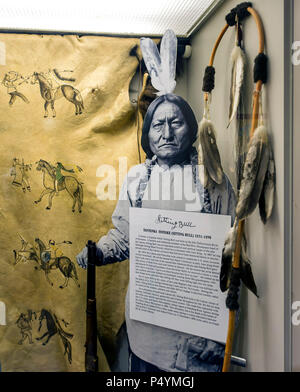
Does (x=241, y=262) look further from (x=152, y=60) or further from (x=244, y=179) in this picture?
(x=152, y=60)

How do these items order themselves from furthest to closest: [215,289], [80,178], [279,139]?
[80,178], [215,289], [279,139]

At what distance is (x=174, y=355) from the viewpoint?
1.19m

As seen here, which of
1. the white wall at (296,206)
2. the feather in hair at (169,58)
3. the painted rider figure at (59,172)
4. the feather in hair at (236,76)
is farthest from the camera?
the painted rider figure at (59,172)

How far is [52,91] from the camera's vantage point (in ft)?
3.97

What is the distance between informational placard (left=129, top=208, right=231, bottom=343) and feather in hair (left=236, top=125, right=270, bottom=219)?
12 cm

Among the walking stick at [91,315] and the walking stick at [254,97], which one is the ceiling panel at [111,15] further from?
the walking stick at [91,315]

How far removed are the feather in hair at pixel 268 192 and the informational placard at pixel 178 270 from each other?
0.42ft

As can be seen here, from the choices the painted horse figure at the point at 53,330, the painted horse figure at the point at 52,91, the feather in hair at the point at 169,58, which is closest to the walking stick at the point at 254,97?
the feather in hair at the point at 169,58

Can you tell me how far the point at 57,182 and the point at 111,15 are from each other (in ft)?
1.95

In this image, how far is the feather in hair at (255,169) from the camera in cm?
96

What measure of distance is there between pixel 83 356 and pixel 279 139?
1002 mm
